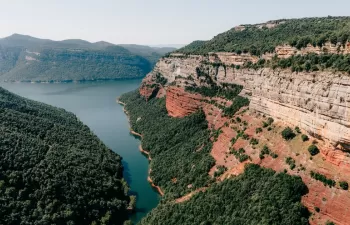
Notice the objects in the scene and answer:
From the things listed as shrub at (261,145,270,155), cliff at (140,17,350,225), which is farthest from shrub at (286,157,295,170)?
shrub at (261,145,270,155)

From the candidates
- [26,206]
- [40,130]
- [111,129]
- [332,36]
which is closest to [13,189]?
[26,206]

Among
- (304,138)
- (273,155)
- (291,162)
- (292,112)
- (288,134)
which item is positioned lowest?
(273,155)

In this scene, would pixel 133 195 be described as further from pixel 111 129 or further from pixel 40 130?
pixel 111 129

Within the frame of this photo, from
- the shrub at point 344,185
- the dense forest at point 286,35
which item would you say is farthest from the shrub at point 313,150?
the dense forest at point 286,35

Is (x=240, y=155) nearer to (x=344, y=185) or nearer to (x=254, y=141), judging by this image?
(x=254, y=141)

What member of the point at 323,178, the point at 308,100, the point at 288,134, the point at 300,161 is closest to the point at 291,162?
the point at 300,161

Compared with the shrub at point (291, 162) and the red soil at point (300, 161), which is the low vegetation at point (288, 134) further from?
the shrub at point (291, 162)
